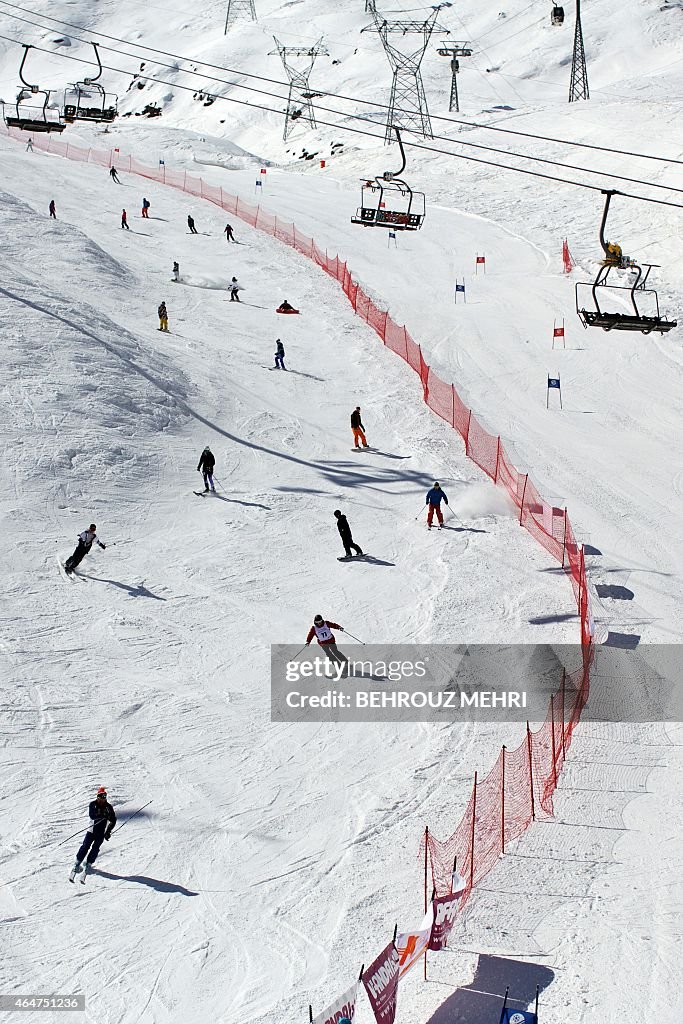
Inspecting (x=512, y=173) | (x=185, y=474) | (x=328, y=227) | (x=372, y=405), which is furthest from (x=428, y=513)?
(x=512, y=173)

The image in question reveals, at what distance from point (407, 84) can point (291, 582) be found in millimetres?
74336

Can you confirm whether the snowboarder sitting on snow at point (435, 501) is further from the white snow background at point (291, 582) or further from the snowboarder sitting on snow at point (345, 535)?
the snowboarder sitting on snow at point (345, 535)

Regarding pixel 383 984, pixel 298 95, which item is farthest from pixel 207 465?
pixel 298 95

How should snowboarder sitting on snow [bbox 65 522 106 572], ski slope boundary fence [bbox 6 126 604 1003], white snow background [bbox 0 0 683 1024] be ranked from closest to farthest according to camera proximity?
1. white snow background [bbox 0 0 683 1024]
2. ski slope boundary fence [bbox 6 126 604 1003]
3. snowboarder sitting on snow [bbox 65 522 106 572]

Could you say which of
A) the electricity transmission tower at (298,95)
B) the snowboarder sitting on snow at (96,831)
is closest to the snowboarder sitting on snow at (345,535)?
the snowboarder sitting on snow at (96,831)

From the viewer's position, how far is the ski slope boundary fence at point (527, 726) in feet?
43.7

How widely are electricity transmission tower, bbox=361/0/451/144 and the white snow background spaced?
45.1ft

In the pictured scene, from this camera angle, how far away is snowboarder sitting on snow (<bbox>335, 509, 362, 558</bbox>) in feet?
71.6

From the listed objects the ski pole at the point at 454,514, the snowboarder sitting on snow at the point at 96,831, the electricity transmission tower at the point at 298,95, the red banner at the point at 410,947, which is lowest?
the snowboarder sitting on snow at the point at 96,831

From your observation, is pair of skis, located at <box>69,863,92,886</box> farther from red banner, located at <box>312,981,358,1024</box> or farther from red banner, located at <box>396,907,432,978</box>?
red banner, located at <box>312,981,358,1024</box>

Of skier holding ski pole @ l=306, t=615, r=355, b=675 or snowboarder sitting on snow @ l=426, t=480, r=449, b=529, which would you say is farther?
snowboarder sitting on snow @ l=426, t=480, r=449, b=529

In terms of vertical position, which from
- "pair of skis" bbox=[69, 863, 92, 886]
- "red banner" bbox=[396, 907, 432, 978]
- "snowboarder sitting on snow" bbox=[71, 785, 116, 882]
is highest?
"red banner" bbox=[396, 907, 432, 978]

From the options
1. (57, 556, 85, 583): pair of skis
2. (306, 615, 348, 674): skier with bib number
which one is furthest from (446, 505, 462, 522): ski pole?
(57, 556, 85, 583): pair of skis

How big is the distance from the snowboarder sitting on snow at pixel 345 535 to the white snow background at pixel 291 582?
0.51 m
